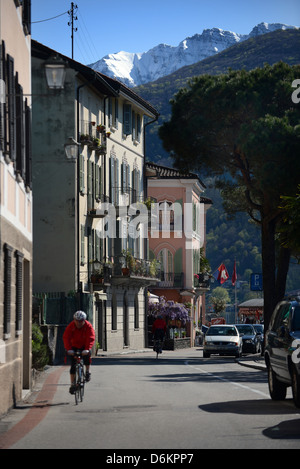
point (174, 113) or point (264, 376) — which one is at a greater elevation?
point (174, 113)

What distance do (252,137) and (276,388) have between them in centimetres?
2412

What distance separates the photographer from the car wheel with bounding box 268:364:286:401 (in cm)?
1844

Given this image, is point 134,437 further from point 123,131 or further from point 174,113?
point 123,131

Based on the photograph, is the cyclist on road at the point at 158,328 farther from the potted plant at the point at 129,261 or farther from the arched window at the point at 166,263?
the arched window at the point at 166,263

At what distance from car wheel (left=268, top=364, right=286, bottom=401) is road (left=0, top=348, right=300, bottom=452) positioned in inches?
5.7

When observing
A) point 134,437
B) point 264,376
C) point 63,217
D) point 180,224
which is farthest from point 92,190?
point 134,437

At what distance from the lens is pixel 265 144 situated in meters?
41.6

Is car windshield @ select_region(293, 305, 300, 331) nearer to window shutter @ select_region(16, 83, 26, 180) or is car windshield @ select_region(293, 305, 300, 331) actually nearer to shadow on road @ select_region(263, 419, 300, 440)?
shadow on road @ select_region(263, 419, 300, 440)

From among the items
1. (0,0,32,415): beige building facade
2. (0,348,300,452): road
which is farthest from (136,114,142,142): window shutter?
(0,0,32,415): beige building facade

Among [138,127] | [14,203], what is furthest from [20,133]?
[138,127]

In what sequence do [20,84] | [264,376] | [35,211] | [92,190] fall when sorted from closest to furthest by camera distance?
[20,84]
[264,376]
[35,211]
[92,190]

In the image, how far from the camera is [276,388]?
18.5 metres

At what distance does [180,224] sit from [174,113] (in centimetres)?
2872

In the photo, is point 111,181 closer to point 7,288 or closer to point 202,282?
point 202,282
